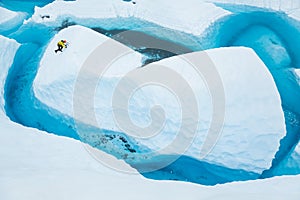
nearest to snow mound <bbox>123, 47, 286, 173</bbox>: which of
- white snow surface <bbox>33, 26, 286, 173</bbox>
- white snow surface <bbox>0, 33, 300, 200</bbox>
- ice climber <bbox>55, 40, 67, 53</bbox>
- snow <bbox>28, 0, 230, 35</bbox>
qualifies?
white snow surface <bbox>33, 26, 286, 173</bbox>

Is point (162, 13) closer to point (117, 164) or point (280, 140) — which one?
point (280, 140)

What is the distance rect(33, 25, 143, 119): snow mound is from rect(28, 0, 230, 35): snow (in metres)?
1.73

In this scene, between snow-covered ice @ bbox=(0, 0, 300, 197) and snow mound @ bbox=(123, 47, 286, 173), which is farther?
snow mound @ bbox=(123, 47, 286, 173)

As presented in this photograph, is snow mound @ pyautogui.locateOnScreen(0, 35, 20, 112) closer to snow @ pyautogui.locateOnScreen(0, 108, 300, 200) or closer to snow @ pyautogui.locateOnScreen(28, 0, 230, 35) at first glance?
snow @ pyautogui.locateOnScreen(28, 0, 230, 35)

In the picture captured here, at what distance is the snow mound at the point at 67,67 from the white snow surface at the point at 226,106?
0.6 inches

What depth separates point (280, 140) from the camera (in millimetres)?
4871

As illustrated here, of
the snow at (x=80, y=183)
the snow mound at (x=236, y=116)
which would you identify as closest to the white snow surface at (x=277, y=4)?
the snow mound at (x=236, y=116)

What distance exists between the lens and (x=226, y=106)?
15.6 ft

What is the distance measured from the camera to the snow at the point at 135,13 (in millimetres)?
7668

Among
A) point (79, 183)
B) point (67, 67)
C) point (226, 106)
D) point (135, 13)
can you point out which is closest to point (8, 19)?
point (135, 13)

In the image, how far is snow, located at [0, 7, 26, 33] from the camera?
25.3ft

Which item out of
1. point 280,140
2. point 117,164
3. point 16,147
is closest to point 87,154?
point 117,164

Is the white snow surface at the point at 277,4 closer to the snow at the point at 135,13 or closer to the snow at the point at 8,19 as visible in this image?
the snow at the point at 135,13

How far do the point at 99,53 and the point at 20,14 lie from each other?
3.50m
